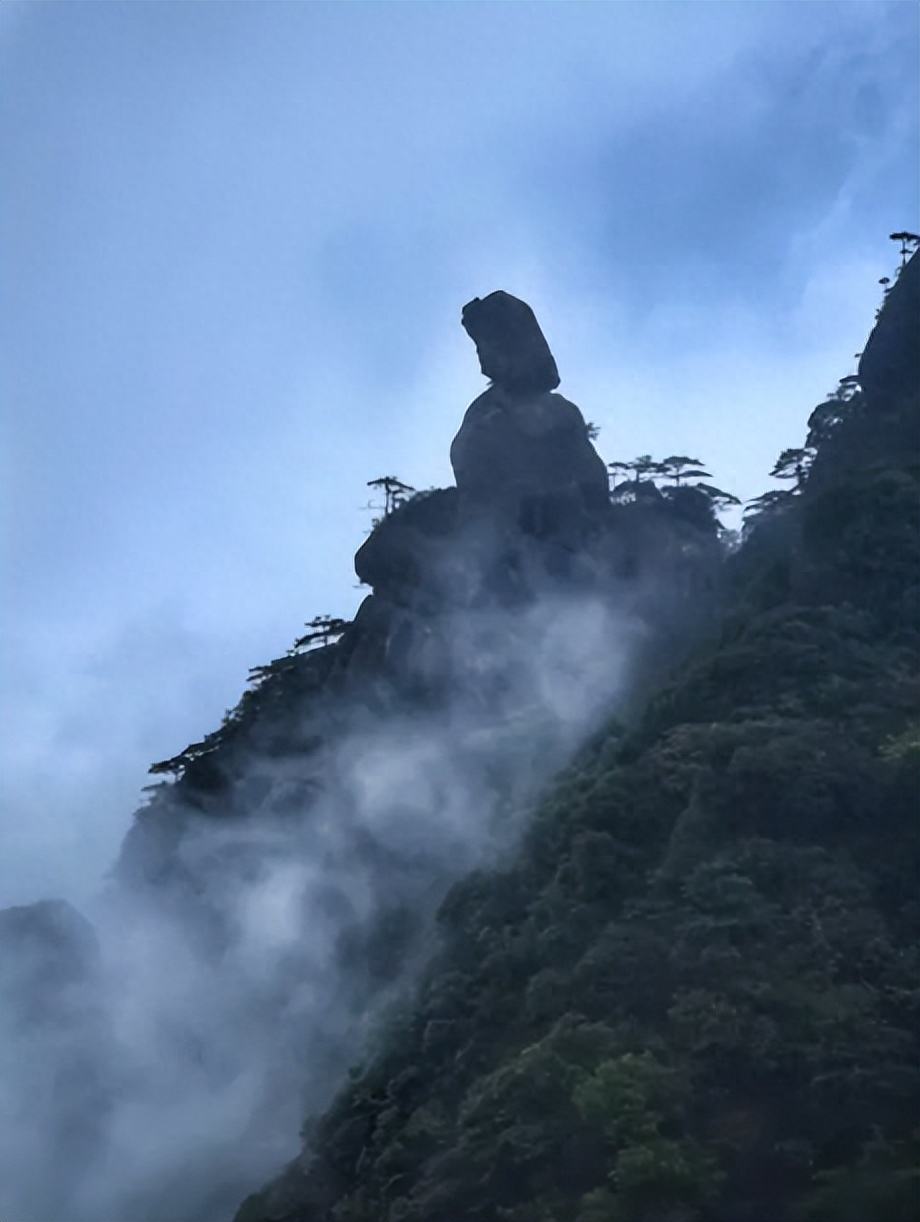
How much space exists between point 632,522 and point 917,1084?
112 ft

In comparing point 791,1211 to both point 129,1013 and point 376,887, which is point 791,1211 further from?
point 129,1013

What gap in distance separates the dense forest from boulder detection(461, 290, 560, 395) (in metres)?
19.9

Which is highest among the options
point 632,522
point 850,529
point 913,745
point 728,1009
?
point 632,522

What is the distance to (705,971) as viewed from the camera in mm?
26547

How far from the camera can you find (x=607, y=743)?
1494 inches

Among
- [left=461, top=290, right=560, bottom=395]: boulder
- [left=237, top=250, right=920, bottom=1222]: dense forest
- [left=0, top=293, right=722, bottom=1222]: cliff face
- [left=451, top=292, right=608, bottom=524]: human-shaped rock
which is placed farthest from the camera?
[left=461, top=290, right=560, bottom=395]: boulder

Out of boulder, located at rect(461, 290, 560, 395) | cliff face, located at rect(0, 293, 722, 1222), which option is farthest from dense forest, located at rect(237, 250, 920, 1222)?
boulder, located at rect(461, 290, 560, 395)

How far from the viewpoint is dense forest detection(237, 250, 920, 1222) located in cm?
2325

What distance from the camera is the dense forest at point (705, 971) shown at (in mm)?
23250

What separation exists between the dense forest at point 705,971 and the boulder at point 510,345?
Answer: 1988 cm

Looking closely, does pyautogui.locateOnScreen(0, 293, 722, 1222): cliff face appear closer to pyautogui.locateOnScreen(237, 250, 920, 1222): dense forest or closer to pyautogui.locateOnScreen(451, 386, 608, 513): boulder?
pyautogui.locateOnScreen(451, 386, 608, 513): boulder

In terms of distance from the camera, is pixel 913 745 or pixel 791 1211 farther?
pixel 913 745

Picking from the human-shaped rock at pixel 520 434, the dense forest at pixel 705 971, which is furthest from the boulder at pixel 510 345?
the dense forest at pixel 705 971

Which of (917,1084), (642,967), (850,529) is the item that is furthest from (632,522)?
(917,1084)
